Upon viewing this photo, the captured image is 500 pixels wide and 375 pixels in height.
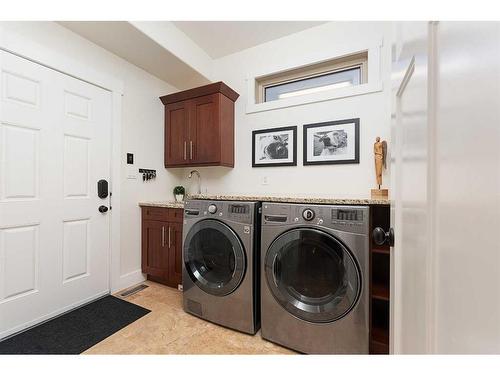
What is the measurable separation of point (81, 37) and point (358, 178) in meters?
2.87

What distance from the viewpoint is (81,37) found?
2.01 meters

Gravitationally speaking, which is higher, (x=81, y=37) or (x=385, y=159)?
(x=81, y=37)

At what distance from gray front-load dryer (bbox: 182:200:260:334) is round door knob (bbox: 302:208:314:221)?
0.36 m

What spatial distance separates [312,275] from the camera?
142 centimetres

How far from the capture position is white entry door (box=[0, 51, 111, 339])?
159 centimetres

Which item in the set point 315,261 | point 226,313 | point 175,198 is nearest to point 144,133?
point 175,198

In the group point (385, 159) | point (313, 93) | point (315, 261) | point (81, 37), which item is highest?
point (81, 37)

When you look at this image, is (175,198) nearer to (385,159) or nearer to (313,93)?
(313,93)

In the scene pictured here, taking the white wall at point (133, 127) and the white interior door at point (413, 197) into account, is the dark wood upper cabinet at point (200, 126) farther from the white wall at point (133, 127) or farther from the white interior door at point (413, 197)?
the white interior door at point (413, 197)

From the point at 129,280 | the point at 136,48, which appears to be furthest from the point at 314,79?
the point at 129,280

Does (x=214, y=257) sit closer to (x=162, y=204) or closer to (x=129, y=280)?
(x=162, y=204)

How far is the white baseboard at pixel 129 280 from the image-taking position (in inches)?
89.7

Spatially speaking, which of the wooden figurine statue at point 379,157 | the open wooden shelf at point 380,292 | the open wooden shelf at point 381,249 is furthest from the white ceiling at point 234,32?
the open wooden shelf at point 380,292

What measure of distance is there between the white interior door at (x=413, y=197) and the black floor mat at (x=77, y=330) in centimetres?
186
